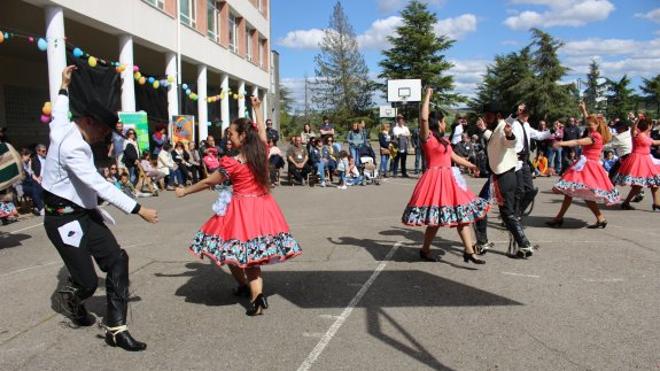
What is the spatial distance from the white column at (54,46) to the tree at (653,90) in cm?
6359

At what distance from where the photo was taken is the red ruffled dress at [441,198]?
6.61 metres

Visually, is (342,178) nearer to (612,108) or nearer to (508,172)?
(508,172)

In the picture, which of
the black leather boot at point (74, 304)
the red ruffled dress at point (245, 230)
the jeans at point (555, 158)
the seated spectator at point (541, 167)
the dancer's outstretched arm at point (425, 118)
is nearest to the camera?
the black leather boot at point (74, 304)

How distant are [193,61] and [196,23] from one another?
1.72 m

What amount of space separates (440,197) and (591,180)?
3.78m

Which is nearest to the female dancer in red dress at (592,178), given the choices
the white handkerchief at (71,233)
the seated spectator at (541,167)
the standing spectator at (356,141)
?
the white handkerchief at (71,233)

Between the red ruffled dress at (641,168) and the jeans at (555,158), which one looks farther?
the jeans at (555,158)

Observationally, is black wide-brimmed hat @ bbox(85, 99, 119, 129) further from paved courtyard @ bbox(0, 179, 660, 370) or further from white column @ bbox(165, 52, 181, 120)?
white column @ bbox(165, 52, 181, 120)

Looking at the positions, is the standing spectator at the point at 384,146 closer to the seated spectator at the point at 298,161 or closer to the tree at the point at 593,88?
the seated spectator at the point at 298,161

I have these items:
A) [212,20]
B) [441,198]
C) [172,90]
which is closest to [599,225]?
[441,198]

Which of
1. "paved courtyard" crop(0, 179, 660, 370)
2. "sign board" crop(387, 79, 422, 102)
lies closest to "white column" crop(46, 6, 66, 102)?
"paved courtyard" crop(0, 179, 660, 370)

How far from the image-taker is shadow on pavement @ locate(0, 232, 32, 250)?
27.6ft

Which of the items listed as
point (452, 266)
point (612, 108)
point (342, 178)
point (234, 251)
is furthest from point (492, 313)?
point (612, 108)

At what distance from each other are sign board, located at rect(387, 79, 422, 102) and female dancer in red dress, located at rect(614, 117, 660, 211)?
23.6m
